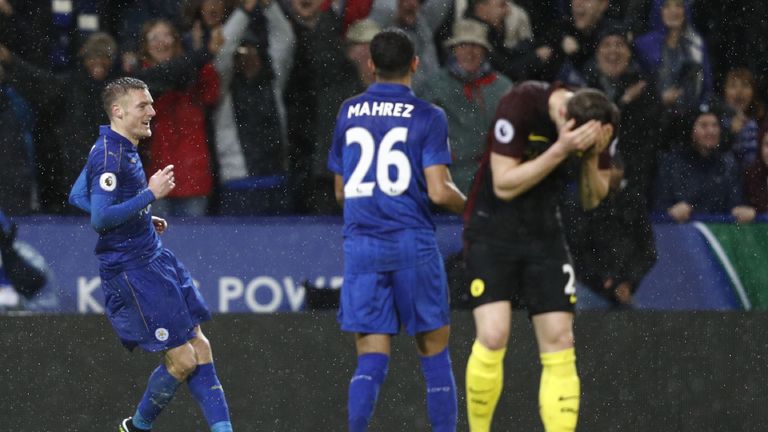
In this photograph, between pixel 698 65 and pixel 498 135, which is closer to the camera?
pixel 498 135

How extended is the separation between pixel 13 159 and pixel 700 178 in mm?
3926

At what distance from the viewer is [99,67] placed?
8945 millimetres

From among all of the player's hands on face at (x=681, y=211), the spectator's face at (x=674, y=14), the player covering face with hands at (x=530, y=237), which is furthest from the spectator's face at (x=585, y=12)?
the player covering face with hands at (x=530, y=237)

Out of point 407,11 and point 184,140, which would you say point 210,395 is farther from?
point 407,11

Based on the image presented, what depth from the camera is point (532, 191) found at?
6.55 metres

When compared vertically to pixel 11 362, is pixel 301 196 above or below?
above

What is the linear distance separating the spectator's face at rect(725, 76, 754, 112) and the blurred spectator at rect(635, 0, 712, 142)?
0.13 m

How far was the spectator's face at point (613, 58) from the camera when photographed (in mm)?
9297

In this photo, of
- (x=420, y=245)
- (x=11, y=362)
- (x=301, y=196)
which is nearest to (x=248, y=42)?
(x=301, y=196)

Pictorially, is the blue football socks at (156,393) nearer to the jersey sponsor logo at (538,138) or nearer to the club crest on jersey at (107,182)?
the club crest on jersey at (107,182)

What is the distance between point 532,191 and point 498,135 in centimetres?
30

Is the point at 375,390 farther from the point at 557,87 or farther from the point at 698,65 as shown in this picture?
the point at 698,65

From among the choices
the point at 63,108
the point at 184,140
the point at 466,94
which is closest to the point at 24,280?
the point at 63,108

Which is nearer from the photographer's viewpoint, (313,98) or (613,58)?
(313,98)
